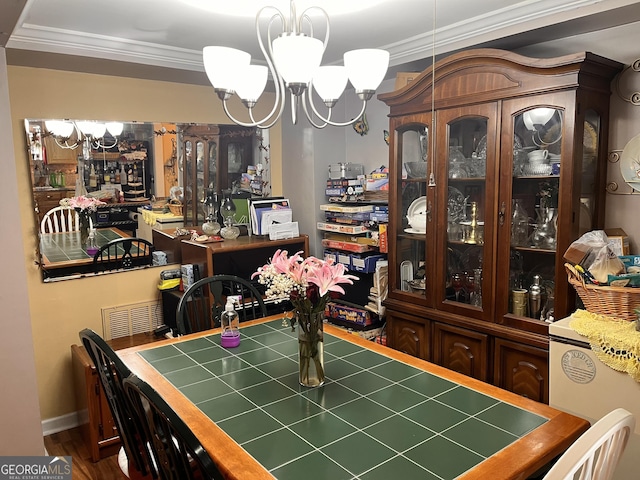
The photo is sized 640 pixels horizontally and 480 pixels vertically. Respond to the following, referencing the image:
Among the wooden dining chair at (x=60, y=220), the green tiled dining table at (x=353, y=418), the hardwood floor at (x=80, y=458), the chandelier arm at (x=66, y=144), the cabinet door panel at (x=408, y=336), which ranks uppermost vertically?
the chandelier arm at (x=66, y=144)

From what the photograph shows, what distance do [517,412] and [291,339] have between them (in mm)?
1010

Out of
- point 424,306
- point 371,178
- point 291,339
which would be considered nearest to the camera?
point 291,339

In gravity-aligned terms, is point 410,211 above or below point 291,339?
above

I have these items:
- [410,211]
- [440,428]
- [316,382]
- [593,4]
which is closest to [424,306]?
[410,211]

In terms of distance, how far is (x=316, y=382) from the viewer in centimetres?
176

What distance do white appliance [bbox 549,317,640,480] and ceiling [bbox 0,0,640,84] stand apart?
131cm

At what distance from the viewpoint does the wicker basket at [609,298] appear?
189 cm

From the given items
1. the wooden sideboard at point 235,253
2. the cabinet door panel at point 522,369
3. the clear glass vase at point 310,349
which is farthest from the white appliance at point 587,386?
the wooden sideboard at point 235,253

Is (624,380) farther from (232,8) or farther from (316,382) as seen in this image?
(232,8)

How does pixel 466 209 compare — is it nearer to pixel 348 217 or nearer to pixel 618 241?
pixel 618 241

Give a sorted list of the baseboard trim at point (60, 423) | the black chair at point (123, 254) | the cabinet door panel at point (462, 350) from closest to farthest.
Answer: the cabinet door panel at point (462, 350) < the baseboard trim at point (60, 423) < the black chair at point (123, 254)

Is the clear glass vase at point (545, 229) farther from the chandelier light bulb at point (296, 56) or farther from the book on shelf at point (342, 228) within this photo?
the chandelier light bulb at point (296, 56)

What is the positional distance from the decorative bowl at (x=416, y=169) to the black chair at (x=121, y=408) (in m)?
1.84

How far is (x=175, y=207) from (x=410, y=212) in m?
1.51
